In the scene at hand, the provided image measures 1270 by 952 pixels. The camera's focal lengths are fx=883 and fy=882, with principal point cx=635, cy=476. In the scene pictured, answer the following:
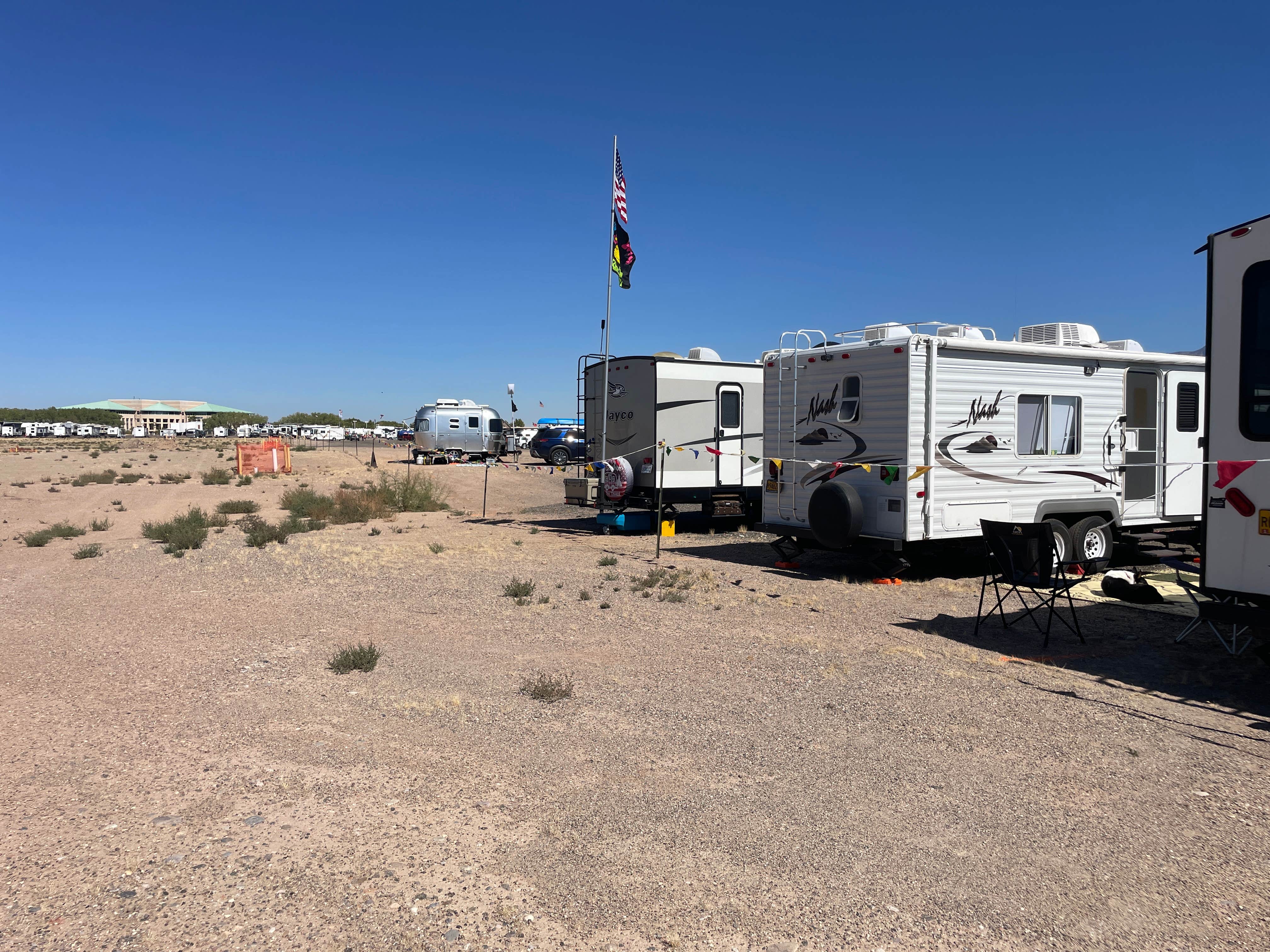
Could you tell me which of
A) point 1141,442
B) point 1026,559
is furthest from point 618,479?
point 1026,559

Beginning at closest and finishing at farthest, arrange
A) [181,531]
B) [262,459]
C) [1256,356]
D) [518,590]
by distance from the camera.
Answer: [1256,356]
[518,590]
[181,531]
[262,459]

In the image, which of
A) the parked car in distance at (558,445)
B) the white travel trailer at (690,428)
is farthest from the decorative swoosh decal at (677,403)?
the parked car in distance at (558,445)

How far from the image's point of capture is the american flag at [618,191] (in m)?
16.4

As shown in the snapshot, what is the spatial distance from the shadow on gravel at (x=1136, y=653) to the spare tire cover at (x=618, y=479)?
24.3 feet

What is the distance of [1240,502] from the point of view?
5.72 meters

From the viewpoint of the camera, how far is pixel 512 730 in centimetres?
503

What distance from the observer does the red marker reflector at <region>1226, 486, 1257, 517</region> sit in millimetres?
5672

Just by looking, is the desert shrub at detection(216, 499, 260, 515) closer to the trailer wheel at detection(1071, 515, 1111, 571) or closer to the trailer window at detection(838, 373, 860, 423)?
the trailer window at detection(838, 373, 860, 423)

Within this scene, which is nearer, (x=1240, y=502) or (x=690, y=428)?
(x=1240, y=502)

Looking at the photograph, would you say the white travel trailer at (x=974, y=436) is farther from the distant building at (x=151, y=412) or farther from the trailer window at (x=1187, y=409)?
the distant building at (x=151, y=412)

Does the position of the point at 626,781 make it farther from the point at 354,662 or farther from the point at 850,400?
the point at 850,400

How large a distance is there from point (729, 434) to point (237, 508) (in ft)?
34.5

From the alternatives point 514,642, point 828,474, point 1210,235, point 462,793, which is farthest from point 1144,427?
point 462,793

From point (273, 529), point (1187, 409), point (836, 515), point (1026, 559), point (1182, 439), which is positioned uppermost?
point (1187, 409)
